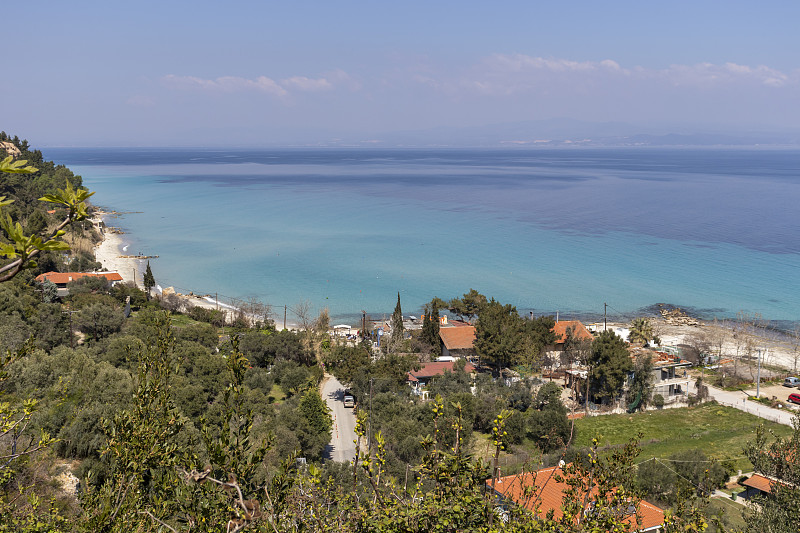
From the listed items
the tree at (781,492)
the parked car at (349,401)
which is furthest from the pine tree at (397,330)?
the tree at (781,492)

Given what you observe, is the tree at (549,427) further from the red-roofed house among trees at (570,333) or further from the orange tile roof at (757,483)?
the red-roofed house among trees at (570,333)

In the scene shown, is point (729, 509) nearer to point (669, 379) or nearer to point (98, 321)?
point (669, 379)

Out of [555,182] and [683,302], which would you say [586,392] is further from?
[555,182]

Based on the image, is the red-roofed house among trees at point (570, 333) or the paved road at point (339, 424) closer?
the paved road at point (339, 424)

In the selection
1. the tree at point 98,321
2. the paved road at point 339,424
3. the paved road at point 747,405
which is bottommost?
the paved road at point 747,405

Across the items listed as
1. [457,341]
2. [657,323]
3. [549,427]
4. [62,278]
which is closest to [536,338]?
[457,341]

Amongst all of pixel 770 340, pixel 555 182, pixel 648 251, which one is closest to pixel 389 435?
pixel 770 340
